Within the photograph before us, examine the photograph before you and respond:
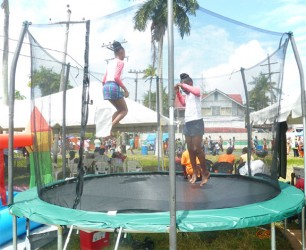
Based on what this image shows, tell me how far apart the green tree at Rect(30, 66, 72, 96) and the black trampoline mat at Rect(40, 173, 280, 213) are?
948 mm

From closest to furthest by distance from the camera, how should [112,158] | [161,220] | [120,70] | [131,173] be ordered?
1. [161,220]
2. [120,70]
3. [112,158]
4. [131,173]

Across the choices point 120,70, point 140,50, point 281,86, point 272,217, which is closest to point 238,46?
point 281,86

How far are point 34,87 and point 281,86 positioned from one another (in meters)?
2.16

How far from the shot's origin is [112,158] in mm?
3875

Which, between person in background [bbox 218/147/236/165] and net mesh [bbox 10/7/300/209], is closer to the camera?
net mesh [bbox 10/7/300/209]

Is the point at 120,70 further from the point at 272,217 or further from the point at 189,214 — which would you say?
the point at 272,217

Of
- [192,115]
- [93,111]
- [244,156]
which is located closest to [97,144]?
[93,111]

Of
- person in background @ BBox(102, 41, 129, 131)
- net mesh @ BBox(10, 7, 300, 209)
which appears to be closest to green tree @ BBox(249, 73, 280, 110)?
net mesh @ BBox(10, 7, 300, 209)

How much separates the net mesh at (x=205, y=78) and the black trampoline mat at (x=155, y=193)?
164 mm

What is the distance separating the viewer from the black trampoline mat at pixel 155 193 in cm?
256

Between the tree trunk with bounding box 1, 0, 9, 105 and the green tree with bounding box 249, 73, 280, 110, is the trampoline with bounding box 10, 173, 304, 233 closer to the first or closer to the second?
the green tree with bounding box 249, 73, 280, 110

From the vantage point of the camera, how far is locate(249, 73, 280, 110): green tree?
3055 millimetres

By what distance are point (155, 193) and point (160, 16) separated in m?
1.62

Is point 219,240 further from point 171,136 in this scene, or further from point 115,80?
point 171,136
